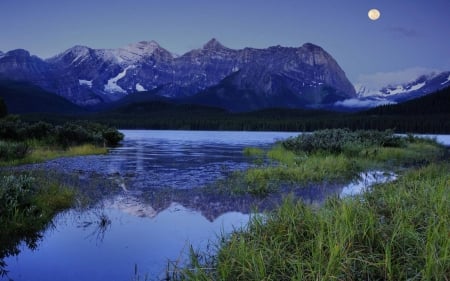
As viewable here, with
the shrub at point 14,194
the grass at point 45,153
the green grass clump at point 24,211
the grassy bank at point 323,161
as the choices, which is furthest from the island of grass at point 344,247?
the grass at point 45,153

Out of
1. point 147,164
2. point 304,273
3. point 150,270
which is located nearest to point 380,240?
point 304,273

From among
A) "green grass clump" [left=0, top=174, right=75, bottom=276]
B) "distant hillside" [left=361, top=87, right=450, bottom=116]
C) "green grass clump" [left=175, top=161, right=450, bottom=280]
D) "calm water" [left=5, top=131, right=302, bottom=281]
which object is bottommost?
"calm water" [left=5, top=131, right=302, bottom=281]

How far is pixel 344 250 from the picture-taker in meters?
Result: 7.49

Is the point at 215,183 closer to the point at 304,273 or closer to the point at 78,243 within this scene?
the point at 78,243

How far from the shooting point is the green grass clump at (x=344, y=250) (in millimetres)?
7086

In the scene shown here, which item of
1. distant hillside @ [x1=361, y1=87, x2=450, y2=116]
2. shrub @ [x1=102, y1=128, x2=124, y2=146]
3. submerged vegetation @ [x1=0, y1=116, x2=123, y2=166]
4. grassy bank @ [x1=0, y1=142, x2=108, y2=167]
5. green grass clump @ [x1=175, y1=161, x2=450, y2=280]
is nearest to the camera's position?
green grass clump @ [x1=175, y1=161, x2=450, y2=280]

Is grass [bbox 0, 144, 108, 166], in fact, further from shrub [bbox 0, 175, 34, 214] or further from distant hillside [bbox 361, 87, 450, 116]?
distant hillside [bbox 361, 87, 450, 116]

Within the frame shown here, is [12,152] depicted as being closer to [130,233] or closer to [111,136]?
[130,233]

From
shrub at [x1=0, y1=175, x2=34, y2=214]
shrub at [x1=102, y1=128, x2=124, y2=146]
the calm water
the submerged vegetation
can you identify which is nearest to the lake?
the calm water

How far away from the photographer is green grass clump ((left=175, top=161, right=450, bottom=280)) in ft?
23.2

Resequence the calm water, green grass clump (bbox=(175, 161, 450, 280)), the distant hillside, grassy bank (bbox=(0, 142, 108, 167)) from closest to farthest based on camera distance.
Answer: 1. green grass clump (bbox=(175, 161, 450, 280))
2. the calm water
3. grassy bank (bbox=(0, 142, 108, 167))
4. the distant hillside

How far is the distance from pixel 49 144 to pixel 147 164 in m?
15.4

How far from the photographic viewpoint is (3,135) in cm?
4003

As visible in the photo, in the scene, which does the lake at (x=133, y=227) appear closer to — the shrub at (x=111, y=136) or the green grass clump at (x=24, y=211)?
the green grass clump at (x=24, y=211)
